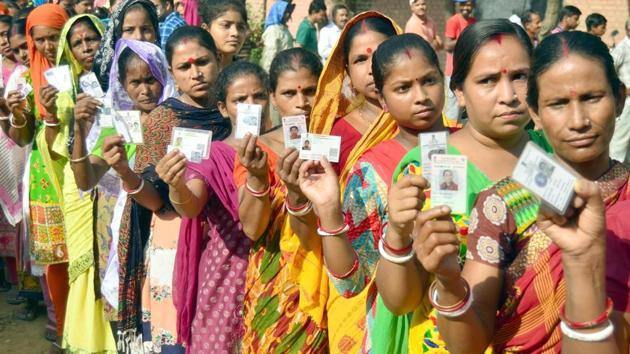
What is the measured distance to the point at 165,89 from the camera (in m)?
4.80

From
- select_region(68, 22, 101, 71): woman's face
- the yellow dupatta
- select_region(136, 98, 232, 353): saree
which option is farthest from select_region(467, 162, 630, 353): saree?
select_region(68, 22, 101, 71): woman's face

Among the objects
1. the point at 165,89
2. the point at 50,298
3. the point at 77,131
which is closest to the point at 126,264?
the point at 77,131

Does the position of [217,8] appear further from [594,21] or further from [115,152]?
[594,21]

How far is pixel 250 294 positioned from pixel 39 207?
→ 295 cm

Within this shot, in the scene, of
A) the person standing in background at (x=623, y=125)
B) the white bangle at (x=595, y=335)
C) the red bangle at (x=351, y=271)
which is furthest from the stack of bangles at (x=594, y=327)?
the person standing in background at (x=623, y=125)

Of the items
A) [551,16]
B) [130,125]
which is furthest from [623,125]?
[130,125]

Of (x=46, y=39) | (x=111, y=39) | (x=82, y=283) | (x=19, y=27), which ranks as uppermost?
(x=111, y=39)

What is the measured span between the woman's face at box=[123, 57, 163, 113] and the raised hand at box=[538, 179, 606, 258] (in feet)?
10.8

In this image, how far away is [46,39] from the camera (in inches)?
240

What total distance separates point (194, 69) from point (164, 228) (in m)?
0.86

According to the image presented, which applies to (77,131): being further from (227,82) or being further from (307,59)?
(307,59)

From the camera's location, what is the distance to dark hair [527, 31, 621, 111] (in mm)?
2125

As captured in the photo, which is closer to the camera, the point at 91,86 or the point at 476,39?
the point at 476,39

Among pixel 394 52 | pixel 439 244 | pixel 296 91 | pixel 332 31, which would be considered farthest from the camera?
pixel 332 31
